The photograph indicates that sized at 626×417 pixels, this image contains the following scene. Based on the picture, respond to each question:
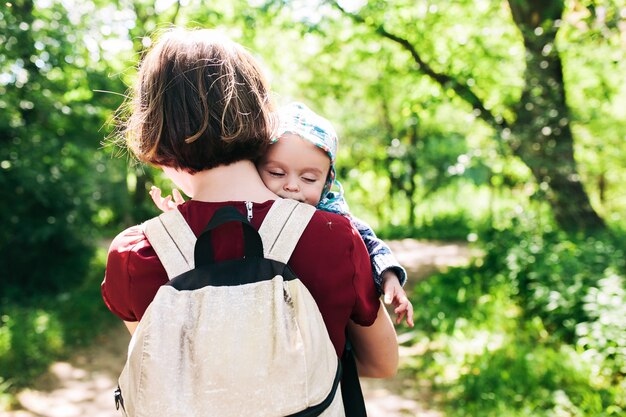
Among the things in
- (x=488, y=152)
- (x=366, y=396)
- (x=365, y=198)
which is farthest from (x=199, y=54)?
(x=365, y=198)

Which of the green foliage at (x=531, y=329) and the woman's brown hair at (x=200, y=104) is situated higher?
the woman's brown hair at (x=200, y=104)

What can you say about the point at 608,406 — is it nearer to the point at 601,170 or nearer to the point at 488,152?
the point at 488,152

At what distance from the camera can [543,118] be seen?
19.5 ft

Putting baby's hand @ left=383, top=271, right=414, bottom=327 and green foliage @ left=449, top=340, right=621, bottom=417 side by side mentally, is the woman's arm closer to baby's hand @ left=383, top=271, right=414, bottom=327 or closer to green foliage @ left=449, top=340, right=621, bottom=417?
baby's hand @ left=383, top=271, right=414, bottom=327

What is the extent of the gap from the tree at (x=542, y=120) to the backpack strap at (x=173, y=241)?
199 inches

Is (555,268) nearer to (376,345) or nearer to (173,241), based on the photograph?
(376,345)

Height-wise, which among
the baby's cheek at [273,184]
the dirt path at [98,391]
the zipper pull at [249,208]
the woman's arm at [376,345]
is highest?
the baby's cheek at [273,184]

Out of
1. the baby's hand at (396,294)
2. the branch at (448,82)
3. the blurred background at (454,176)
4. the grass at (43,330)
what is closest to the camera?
the baby's hand at (396,294)

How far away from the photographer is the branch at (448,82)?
6.48m

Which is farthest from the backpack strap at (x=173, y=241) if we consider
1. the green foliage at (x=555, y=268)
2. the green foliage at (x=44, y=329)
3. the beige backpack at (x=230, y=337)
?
the green foliage at (x=555, y=268)

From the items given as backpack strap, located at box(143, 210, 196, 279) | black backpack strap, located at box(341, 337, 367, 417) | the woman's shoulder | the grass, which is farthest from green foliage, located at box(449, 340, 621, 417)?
the grass

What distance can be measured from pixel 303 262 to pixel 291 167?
472mm

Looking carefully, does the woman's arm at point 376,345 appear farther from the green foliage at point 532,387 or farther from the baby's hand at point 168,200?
the green foliage at point 532,387

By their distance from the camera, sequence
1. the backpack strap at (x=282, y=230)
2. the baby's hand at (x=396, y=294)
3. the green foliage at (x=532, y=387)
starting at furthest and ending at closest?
the green foliage at (x=532, y=387)
the baby's hand at (x=396, y=294)
the backpack strap at (x=282, y=230)
